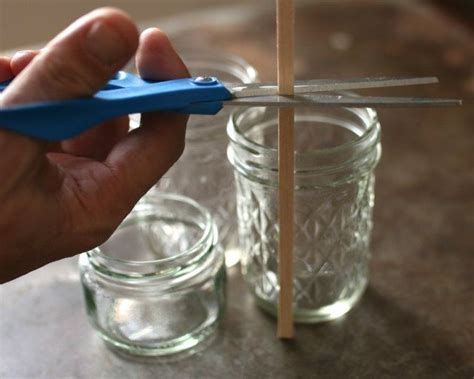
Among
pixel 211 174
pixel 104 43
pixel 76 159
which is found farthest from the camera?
pixel 211 174

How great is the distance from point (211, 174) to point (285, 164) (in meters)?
0.18

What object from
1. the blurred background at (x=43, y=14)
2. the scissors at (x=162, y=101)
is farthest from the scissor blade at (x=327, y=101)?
the blurred background at (x=43, y=14)

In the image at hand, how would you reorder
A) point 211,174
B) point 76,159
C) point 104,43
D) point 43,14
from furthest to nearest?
1. point 43,14
2. point 211,174
3. point 76,159
4. point 104,43

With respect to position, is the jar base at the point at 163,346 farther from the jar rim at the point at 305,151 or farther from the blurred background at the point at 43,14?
the blurred background at the point at 43,14

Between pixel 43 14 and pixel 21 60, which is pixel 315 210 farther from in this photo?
pixel 43 14

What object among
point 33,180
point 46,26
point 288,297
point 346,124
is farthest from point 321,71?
point 46,26

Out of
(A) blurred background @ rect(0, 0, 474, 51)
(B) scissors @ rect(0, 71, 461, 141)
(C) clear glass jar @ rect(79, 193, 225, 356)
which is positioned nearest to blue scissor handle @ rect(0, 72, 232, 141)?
(B) scissors @ rect(0, 71, 461, 141)

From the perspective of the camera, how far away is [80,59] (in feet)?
1.31

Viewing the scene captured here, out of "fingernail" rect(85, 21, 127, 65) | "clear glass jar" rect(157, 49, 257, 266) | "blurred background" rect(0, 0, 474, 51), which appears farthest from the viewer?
"blurred background" rect(0, 0, 474, 51)

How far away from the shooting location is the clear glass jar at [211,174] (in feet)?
2.07

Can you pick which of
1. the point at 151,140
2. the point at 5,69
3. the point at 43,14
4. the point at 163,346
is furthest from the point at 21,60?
the point at 43,14

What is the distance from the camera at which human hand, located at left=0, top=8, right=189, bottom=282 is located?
0.40 metres

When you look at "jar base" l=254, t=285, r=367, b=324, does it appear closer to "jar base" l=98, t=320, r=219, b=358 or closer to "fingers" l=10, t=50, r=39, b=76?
"jar base" l=98, t=320, r=219, b=358

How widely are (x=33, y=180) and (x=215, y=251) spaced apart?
183mm
